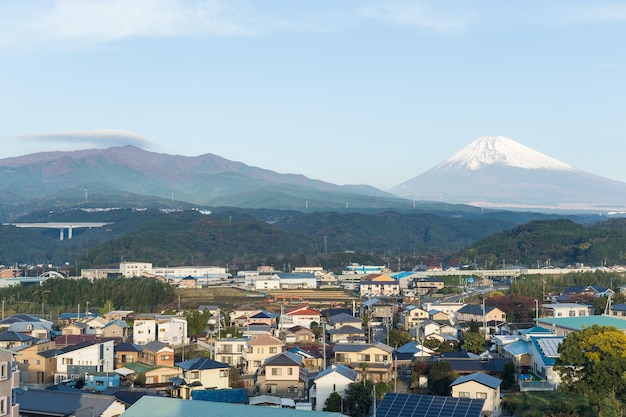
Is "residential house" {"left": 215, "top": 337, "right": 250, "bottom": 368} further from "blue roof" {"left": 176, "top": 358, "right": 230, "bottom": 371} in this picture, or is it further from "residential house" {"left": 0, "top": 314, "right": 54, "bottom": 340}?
"residential house" {"left": 0, "top": 314, "right": 54, "bottom": 340}

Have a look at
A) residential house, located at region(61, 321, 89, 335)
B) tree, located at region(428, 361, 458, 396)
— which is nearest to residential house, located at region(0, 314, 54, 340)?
residential house, located at region(61, 321, 89, 335)

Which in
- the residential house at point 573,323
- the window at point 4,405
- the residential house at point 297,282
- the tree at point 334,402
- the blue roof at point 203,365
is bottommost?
the residential house at point 297,282

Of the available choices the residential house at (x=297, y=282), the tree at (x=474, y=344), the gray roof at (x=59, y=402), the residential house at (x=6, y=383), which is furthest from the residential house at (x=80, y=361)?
the residential house at (x=297, y=282)

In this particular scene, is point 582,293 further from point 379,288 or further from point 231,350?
point 231,350

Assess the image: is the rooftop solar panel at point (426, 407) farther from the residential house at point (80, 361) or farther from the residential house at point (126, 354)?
the residential house at point (126, 354)

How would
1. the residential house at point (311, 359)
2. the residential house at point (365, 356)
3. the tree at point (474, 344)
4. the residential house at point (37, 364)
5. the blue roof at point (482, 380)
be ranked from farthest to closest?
the tree at point (474, 344) < the residential house at point (311, 359) < the residential house at point (37, 364) < the residential house at point (365, 356) < the blue roof at point (482, 380)

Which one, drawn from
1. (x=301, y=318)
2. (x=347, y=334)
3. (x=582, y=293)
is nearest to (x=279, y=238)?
(x=582, y=293)
